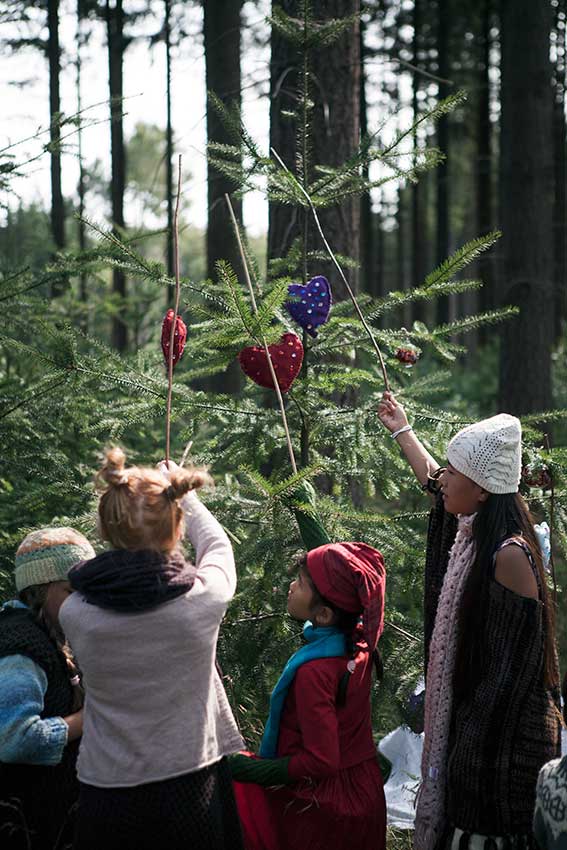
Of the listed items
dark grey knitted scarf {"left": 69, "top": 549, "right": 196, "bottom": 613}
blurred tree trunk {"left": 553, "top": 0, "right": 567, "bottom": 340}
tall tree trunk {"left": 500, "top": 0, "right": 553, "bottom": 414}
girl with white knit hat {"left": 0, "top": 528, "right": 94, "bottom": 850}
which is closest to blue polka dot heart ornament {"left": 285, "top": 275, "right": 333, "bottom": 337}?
girl with white knit hat {"left": 0, "top": 528, "right": 94, "bottom": 850}

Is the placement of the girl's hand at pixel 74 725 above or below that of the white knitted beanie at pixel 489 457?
below

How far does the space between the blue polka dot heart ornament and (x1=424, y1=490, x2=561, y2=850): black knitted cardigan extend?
1.38 m

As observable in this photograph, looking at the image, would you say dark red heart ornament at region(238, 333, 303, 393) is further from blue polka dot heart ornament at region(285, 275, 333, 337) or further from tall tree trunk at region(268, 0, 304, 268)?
tall tree trunk at region(268, 0, 304, 268)

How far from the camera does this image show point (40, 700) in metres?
2.77

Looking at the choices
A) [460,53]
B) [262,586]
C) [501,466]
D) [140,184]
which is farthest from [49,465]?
[140,184]

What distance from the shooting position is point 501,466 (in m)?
3.00

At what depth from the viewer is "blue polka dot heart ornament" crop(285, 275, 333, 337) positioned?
148 inches

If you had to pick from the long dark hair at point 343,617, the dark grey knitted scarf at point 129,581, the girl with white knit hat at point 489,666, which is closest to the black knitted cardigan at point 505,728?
the girl with white knit hat at point 489,666

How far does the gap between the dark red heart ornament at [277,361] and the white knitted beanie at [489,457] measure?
93 centimetres

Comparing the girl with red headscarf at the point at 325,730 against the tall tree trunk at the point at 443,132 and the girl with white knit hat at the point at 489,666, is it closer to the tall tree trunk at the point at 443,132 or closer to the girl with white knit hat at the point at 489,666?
the girl with white knit hat at the point at 489,666

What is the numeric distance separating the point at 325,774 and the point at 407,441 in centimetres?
130

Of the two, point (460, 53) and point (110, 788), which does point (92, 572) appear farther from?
point (460, 53)

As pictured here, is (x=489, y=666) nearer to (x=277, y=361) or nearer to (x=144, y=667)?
(x=144, y=667)

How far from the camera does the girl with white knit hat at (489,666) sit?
115 inches
